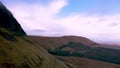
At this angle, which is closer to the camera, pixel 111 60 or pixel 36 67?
pixel 36 67

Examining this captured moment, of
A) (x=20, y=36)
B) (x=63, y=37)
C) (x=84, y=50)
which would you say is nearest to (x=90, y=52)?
(x=84, y=50)

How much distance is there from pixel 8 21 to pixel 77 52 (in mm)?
20661

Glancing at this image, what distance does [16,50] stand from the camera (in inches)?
821

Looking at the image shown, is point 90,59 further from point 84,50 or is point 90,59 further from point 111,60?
point 84,50

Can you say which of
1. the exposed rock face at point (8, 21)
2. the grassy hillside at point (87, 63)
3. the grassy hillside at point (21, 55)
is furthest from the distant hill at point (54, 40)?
the grassy hillside at point (21, 55)

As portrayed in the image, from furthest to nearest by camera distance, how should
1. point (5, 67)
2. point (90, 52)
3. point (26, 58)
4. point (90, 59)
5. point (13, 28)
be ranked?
point (90, 52)
point (90, 59)
point (13, 28)
point (26, 58)
point (5, 67)

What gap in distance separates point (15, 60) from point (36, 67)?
185cm

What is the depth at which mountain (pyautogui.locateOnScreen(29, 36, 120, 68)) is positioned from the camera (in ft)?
121

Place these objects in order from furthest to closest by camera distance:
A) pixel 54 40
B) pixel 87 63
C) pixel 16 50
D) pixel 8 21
Answer: pixel 54 40, pixel 87 63, pixel 8 21, pixel 16 50

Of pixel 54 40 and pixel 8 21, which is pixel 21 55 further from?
pixel 54 40

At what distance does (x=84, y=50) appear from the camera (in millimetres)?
45844

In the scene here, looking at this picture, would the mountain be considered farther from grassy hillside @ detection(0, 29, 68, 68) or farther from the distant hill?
grassy hillside @ detection(0, 29, 68, 68)

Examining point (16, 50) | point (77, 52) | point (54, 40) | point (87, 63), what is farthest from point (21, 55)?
point (54, 40)

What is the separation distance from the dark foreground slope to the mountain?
10315mm
